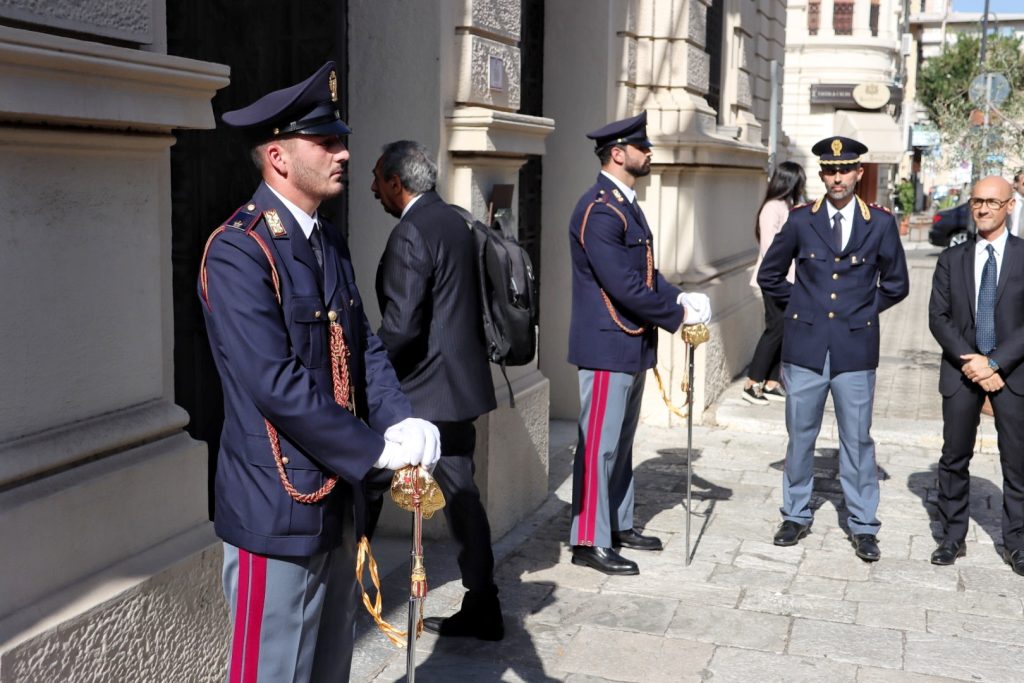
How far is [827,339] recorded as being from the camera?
19.8 ft

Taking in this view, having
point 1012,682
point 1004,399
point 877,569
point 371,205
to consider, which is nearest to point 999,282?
point 1004,399

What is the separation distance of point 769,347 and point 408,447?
730 centimetres

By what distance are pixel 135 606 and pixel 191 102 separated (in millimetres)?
1517

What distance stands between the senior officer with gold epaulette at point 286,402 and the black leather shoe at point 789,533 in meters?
3.67

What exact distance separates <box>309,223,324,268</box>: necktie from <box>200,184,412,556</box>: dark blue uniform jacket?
2 cm

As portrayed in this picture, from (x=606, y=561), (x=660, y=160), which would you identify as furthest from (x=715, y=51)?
(x=606, y=561)

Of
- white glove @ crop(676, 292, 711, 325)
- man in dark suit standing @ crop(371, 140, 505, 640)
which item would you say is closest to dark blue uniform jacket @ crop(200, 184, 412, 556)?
man in dark suit standing @ crop(371, 140, 505, 640)

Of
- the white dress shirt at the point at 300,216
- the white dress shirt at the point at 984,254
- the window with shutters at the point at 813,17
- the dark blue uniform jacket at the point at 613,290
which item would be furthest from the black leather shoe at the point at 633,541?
the window with shutters at the point at 813,17

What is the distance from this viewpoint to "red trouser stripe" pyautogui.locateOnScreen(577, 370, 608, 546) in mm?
5680

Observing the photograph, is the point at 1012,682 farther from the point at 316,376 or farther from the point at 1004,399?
the point at 316,376

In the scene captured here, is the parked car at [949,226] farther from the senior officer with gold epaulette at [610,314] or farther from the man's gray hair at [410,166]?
the man's gray hair at [410,166]

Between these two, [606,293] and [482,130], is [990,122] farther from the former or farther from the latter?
[606,293]

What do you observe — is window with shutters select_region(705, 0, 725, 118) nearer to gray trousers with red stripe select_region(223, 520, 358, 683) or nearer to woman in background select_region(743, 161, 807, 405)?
woman in background select_region(743, 161, 807, 405)

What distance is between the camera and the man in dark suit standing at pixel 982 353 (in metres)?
5.74
